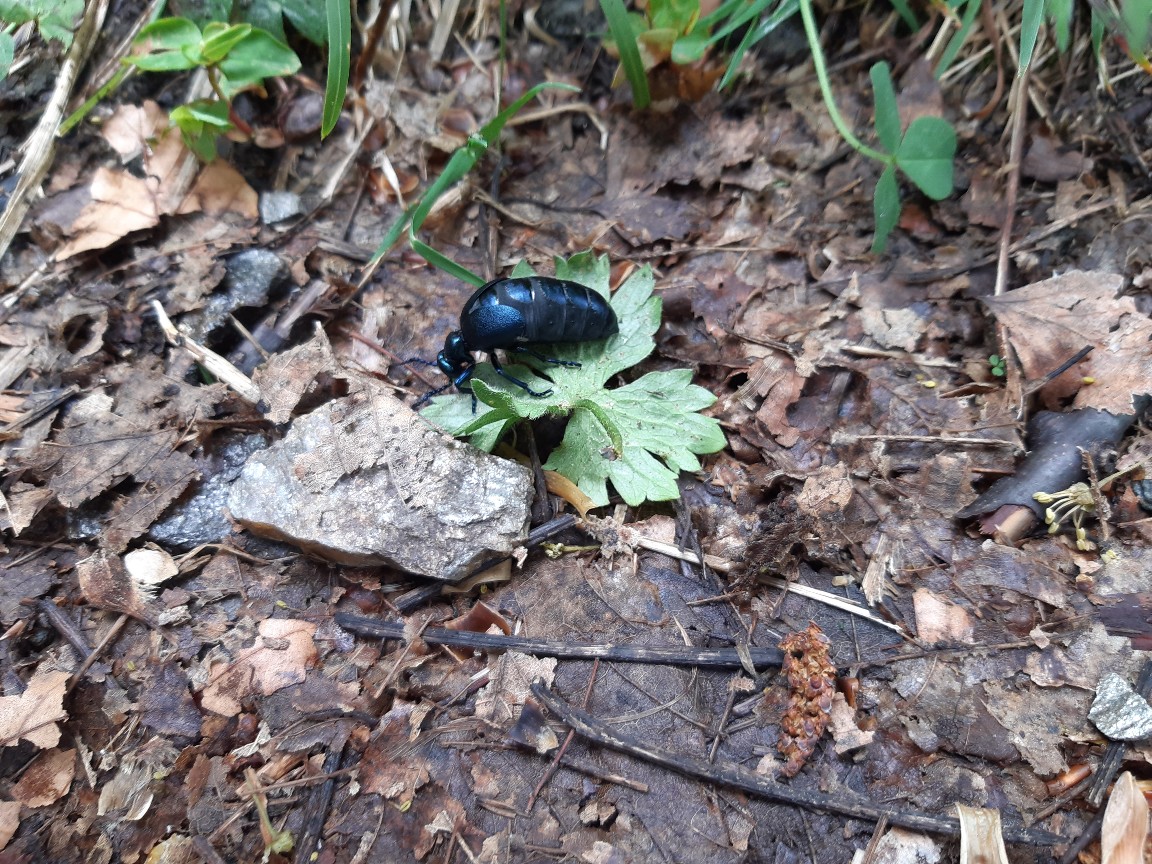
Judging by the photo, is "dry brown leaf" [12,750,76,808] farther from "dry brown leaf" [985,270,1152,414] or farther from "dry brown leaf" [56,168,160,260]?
"dry brown leaf" [985,270,1152,414]

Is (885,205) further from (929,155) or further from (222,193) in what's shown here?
(222,193)

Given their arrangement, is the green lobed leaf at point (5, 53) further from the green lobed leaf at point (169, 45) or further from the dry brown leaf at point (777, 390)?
the dry brown leaf at point (777, 390)

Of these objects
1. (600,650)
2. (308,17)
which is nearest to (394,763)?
(600,650)

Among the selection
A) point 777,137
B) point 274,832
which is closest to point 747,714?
point 274,832

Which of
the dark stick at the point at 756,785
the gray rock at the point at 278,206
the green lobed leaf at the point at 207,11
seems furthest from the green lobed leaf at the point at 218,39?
the dark stick at the point at 756,785

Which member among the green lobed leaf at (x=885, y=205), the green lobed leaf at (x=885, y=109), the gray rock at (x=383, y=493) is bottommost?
the gray rock at (x=383, y=493)
